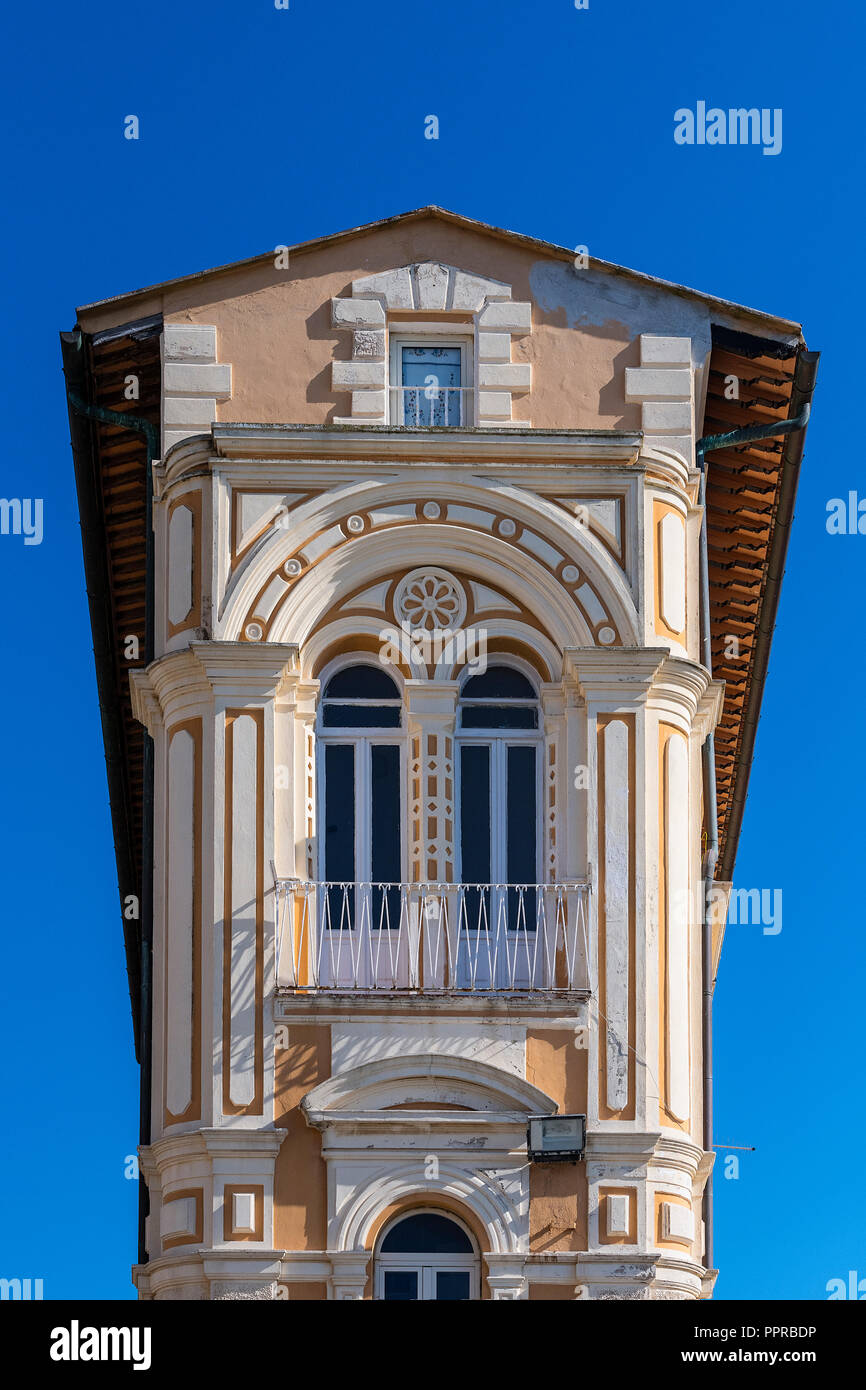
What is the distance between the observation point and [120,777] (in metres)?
40.3

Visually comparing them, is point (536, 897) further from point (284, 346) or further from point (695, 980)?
point (284, 346)

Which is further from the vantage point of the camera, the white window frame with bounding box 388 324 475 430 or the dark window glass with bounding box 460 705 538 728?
the white window frame with bounding box 388 324 475 430

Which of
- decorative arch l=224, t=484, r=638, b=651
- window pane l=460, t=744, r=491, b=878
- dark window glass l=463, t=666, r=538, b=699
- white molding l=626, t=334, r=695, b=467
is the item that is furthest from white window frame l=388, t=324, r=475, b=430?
window pane l=460, t=744, r=491, b=878

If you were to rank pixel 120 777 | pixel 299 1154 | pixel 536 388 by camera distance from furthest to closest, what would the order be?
pixel 120 777 < pixel 536 388 < pixel 299 1154

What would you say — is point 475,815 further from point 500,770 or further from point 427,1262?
point 427,1262

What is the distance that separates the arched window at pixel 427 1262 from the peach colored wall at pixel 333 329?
821cm

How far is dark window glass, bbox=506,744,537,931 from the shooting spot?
1254 inches

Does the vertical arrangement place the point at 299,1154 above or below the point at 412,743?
below

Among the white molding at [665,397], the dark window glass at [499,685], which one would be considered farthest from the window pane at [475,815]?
the white molding at [665,397]

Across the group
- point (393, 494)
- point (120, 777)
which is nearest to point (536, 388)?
point (393, 494)

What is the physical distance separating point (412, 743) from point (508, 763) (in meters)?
0.98

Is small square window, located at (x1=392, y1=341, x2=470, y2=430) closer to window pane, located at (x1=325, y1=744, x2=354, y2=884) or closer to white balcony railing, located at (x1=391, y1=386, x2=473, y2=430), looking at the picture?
white balcony railing, located at (x1=391, y1=386, x2=473, y2=430)

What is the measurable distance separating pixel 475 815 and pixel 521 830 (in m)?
0.48

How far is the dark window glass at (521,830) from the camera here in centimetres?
3184
